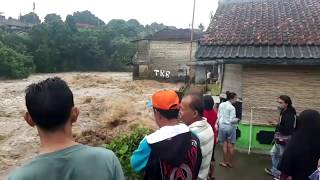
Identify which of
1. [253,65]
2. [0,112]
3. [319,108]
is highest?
[253,65]

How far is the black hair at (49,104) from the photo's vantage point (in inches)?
68.4

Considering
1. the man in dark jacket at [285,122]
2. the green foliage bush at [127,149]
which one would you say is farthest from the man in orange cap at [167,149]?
the man in dark jacket at [285,122]

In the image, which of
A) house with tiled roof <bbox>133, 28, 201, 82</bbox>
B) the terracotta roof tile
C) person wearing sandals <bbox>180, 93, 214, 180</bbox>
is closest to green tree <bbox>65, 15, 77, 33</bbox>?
house with tiled roof <bbox>133, 28, 201, 82</bbox>

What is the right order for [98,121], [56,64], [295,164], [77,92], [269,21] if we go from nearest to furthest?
[295,164], [269,21], [98,121], [77,92], [56,64]

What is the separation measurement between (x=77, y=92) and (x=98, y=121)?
9.91 m

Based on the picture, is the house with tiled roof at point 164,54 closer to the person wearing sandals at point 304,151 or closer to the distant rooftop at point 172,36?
the distant rooftop at point 172,36

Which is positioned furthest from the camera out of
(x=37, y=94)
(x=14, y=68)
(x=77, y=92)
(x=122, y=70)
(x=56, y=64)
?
(x=122, y=70)

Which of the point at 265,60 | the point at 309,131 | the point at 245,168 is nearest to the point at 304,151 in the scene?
the point at 309,131

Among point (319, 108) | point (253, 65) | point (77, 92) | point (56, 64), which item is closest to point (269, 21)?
point (253, 65)

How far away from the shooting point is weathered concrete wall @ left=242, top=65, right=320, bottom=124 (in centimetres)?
795

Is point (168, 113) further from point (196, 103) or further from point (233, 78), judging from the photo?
point (233, 78)

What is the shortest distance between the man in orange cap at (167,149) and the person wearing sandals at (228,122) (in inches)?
155

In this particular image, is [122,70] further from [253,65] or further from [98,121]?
[253,65]

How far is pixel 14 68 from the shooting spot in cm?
3744
